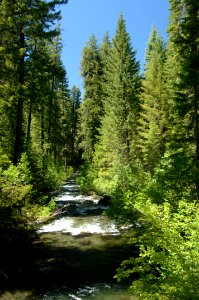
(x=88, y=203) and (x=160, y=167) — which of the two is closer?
(x=160, y=167)

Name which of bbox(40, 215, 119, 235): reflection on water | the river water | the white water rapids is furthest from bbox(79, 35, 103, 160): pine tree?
the river water

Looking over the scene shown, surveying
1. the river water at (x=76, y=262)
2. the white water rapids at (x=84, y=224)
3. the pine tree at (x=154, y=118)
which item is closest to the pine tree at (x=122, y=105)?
the pine tree at (x=154, y=118)

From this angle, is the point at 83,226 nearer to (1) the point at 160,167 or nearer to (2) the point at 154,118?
(1) the point at 160,167

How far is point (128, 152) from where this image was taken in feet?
115

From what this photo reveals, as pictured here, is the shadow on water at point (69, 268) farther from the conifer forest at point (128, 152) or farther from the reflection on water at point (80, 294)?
the conifer forest at point (128, 152)

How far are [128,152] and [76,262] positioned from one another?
23.5 meters

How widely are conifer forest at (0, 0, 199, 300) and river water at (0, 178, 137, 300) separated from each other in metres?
0.60

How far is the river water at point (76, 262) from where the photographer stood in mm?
9266

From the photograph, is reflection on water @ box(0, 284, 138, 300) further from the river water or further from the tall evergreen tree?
the tall evergreen tree

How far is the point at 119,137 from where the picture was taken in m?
35.4

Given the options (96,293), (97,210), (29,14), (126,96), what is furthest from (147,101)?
(96,293)

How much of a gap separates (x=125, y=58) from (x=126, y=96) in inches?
169

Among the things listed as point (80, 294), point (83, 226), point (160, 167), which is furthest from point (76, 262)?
point (160, 167)

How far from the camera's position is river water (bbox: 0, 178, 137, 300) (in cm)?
927
